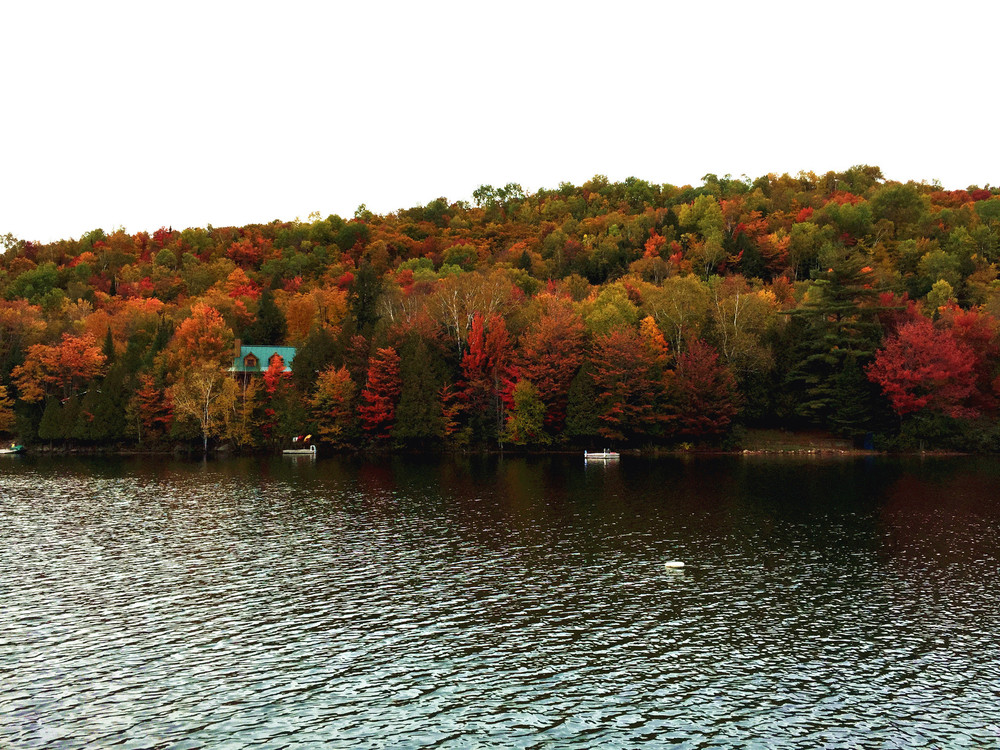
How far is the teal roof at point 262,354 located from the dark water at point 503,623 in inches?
2825

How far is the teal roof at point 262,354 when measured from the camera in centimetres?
13525

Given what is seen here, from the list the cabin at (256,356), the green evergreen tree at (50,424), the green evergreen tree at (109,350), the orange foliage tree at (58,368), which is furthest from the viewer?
the cabin at (256,356)

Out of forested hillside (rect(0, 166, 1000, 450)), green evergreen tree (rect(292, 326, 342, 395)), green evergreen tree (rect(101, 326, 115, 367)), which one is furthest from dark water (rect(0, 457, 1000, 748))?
green evergreen tree (rect(101, 326, 115, 367))

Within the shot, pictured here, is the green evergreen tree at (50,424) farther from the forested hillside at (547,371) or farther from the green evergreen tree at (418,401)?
the green evergreen tree at (418,401)

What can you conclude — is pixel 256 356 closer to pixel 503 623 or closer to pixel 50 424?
pixel 50 424

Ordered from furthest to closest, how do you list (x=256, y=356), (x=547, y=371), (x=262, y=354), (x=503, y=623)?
1. (x=262, y=354)
2. (x=256, y=356)
3. (x=547, y=371)
4. (x=503, y=623)

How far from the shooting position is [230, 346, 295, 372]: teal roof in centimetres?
13525

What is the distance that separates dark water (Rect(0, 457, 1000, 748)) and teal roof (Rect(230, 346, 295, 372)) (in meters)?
71.8

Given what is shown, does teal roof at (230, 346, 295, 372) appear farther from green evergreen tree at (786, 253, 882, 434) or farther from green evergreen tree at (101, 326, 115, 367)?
green evergreen tree at (786, 253, 882, 434)

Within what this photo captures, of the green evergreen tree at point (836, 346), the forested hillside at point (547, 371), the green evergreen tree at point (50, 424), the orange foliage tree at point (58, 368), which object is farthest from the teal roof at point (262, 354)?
the green evergreen tree at point (836, 346)

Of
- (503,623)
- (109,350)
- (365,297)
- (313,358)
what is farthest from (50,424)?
(503,623)

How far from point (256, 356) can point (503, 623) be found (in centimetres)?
11344

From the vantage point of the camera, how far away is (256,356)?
137m

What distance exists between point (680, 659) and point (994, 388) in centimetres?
9562
